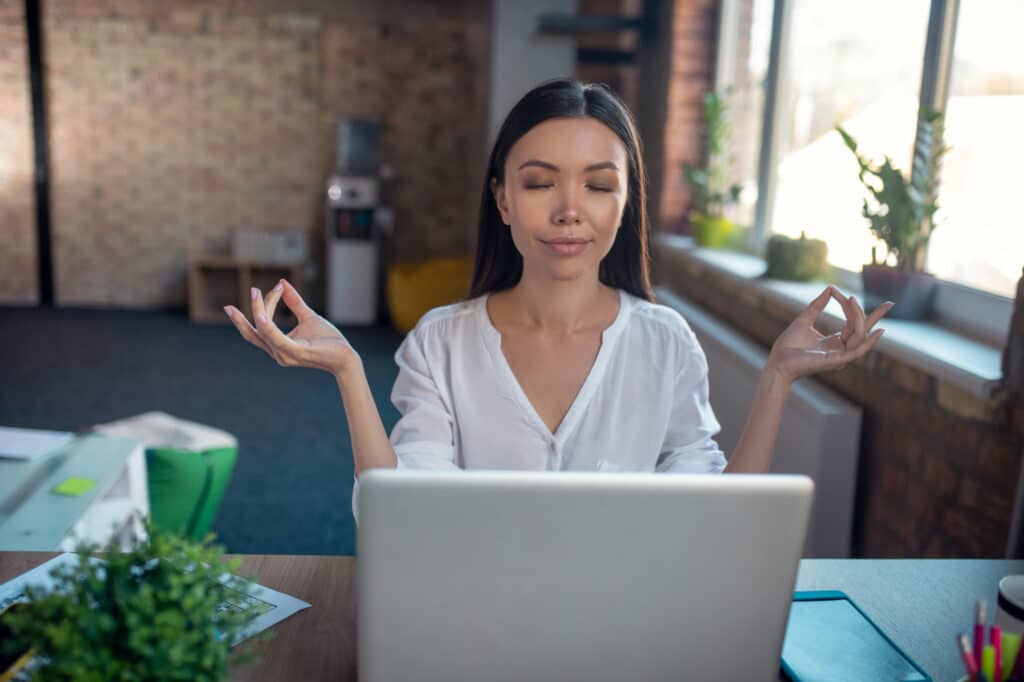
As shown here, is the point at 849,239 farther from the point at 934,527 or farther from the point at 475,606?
the point at 475,606

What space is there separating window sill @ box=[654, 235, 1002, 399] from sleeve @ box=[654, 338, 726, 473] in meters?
0.74

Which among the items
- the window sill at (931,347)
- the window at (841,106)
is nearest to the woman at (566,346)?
the window sill at (931,347)

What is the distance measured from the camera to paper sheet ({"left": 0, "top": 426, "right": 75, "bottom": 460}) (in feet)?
8.11

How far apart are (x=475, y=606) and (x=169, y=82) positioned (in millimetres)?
7605

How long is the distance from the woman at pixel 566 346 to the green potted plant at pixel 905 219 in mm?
1162

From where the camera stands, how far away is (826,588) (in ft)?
4.28

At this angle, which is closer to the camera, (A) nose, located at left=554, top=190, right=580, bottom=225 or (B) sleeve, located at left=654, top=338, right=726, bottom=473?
(A) nose, located at left=554, top=190, right=580, bottom=225

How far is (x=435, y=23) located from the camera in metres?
7.48

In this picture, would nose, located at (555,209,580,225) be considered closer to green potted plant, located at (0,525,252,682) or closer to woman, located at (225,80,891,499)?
woman, located at (225,80,891,499)

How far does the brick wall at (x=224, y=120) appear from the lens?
7.41 m

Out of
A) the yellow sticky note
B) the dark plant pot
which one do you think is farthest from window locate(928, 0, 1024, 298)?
the yellow sticky note

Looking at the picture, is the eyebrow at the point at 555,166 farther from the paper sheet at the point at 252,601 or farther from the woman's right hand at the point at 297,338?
the paper sheet at the point at 252,601

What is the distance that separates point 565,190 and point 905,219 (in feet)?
4.82

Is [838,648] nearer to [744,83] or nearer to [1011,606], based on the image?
[1011,606]
